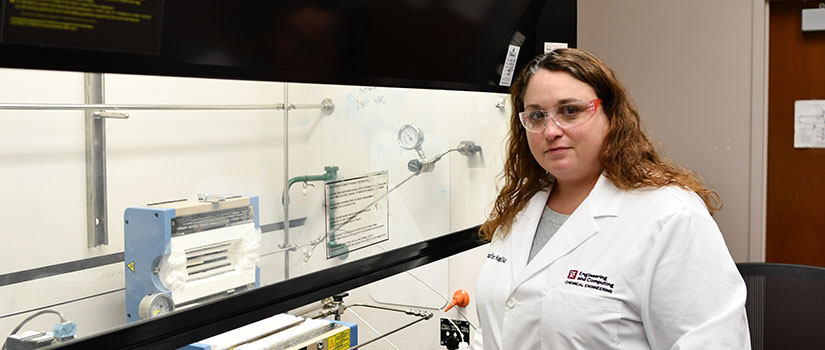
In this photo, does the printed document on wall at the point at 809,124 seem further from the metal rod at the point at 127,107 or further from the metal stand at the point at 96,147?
the metal stand at the point at 96,147

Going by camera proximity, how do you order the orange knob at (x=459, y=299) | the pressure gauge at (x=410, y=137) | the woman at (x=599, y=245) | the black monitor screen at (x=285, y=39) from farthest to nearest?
the orange knob at (x=459, y=299)
the pressure gauge at (x=410, y=137)
the woman at (x=599, y=245)
the black monitor screen at (x=285, y=39)

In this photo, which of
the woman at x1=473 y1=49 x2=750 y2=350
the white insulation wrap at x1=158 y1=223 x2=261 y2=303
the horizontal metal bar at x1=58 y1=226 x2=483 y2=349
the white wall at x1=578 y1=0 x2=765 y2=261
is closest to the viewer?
the horizontal metal bar at x1=58 y1=226 x2=483 y2=349

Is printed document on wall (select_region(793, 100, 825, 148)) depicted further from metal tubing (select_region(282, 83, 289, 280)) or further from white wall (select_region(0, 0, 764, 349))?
metal tubing (select_region(282, 83, 289, 280))

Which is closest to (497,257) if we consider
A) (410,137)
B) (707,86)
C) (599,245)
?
(599,245)

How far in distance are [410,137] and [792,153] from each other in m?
1.88

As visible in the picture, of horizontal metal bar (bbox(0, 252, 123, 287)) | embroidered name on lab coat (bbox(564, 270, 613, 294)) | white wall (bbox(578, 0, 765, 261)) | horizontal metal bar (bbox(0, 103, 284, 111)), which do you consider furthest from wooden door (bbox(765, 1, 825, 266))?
horizontal metal bar (bbox(0, 252, 123, 287))

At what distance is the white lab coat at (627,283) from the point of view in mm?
1363

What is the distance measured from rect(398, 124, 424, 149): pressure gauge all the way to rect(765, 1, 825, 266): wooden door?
1788 mm

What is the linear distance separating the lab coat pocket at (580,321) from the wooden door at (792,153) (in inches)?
75.0

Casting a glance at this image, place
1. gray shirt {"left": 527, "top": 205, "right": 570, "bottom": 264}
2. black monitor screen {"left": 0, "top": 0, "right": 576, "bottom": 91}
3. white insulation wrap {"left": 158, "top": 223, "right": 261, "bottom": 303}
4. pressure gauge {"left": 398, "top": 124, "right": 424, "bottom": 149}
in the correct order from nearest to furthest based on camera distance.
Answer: black monitor screen {"left": 0, "top": 0, "right": 576, "bottom": 91} → white insulation wrap {"left": 158, "top": 223, "right": 261, "bottom": 303} → gray shirt {"left": 527, "top": 205, "right": 570, "bottom": 264} → pressure gauge {"left": 398, "top": 124, "right": 424, "bottom": 149}

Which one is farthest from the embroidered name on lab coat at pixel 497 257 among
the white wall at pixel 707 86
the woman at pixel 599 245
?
the white wall at pixel 707 86

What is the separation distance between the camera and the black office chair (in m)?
1.84

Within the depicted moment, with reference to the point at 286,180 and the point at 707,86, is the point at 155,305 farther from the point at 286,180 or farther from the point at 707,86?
the point at 707,86

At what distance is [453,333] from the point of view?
254 centimetres
